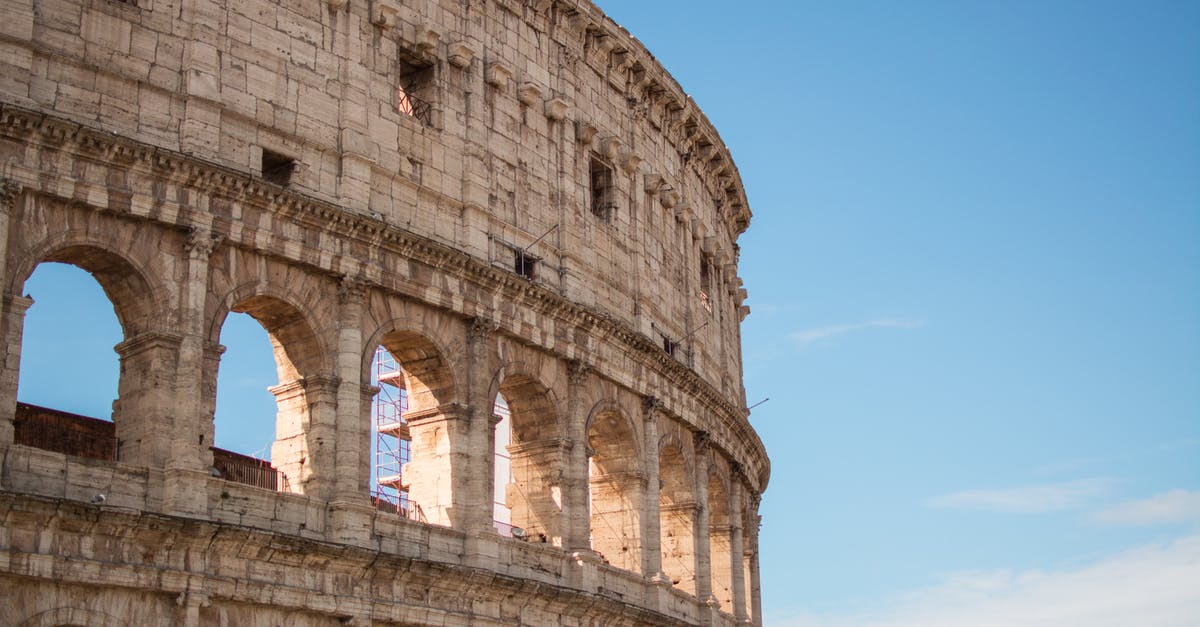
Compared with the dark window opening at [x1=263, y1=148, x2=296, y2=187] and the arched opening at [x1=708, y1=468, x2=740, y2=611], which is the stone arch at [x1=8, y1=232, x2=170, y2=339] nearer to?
→ the dark window opening at [x1=263, y1=148, x2=296, y2=187]

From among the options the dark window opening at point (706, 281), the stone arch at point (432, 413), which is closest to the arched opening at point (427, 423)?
the stone arch at point (432, 413)

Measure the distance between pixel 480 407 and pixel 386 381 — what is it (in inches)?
381

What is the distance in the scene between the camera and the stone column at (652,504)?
3059 centimetres

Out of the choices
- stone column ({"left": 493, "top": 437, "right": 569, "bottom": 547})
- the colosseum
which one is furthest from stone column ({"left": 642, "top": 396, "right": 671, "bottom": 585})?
stone column ({"left": 493, "top": 437, "right": 569, "bottom": 547})

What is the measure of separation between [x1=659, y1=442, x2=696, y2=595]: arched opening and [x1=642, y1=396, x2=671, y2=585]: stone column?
157 centimetres

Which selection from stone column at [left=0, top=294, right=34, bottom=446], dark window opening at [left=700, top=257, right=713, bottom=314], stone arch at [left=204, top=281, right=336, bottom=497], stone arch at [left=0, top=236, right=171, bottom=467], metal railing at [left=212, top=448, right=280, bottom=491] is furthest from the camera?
dark window opening at [left=700, top=257, right=713, bottom=314]

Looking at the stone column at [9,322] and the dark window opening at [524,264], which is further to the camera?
the dark window opening at [524,264]

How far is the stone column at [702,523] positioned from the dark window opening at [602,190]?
4.84 meters

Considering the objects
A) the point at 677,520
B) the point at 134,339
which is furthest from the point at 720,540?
the point at 134,339

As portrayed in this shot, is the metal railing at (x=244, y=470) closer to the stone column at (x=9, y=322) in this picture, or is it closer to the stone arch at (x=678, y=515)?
the stone column at (x=9, y=322)

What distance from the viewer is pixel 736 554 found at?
35.7 meters

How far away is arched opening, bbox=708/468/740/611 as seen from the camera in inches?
1398

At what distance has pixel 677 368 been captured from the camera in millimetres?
32281

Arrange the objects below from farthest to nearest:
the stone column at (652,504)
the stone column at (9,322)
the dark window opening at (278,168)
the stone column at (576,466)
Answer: the stone column at (652,504)
the stone column at (576,466)
the dark window opening at (278,168)
the stone column at (9,322)
